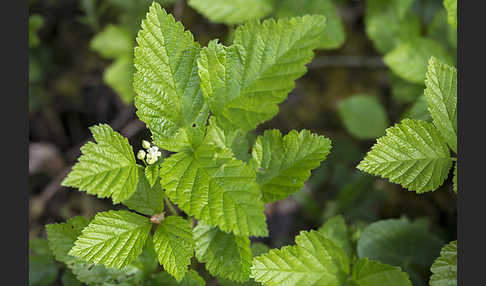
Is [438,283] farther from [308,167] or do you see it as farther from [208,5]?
[208,5]

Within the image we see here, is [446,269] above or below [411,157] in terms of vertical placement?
below

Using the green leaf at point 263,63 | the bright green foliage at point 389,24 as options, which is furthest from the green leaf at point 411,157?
the bright green foliage at point 389,24

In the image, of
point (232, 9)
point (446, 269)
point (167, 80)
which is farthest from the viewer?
point (232, 9)

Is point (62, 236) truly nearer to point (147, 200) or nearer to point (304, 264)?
point (147, 200)

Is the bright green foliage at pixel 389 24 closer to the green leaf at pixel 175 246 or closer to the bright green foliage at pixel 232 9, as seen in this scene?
the bright green foliage at pixel 232 9

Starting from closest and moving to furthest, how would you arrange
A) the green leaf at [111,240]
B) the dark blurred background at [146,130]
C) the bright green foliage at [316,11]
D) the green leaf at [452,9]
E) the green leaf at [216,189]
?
the green leaf at [216,189] → the green leaf at [111,240] → the green leaf at [452,9] → the bright green foliage at [316,11] → the dark blurred background at [146,130]

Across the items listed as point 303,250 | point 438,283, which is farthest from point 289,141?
point 438,283

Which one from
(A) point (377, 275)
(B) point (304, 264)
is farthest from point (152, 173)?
(A) point (377, 275)
